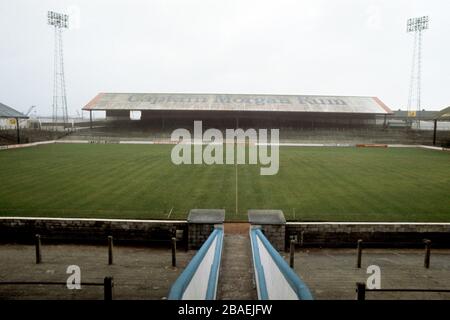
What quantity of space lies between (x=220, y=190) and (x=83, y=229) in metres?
6.71

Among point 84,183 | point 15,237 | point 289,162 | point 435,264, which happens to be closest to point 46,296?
point 15,237

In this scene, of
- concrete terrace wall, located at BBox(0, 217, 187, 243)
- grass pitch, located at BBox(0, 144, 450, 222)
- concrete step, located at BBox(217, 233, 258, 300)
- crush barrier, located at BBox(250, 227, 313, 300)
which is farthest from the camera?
grass pitch, located at BBox(0, 144, 450, 222)

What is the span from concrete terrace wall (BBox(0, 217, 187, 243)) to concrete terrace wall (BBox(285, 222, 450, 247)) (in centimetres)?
336

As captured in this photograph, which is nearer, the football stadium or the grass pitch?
the football stadium

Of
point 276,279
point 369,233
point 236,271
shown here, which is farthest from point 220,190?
point 276,279

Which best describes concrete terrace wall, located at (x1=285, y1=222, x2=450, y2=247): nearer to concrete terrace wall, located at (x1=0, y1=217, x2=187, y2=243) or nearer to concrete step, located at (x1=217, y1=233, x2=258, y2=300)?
concrete step, located at (x1=217, y1=233, x2=258, y2=300)

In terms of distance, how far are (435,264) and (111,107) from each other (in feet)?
154

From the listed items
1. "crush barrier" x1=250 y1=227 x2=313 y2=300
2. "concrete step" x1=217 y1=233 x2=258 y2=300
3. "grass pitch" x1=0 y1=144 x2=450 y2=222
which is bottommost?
"concrete step" x1=217 y1=233 x2=258 y2=300

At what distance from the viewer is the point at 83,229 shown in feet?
32.6

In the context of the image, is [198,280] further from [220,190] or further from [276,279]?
[220,190]

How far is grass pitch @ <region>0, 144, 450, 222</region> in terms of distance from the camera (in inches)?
473

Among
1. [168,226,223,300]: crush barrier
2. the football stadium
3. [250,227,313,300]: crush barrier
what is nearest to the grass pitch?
the football stadium

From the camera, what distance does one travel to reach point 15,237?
32.6 ft
